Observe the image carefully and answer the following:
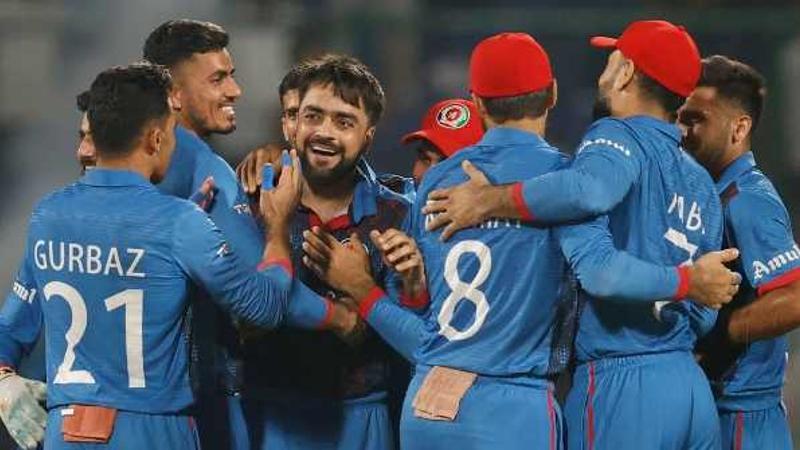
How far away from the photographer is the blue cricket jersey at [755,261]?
5.27 metres

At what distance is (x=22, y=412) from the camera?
16.8 feet

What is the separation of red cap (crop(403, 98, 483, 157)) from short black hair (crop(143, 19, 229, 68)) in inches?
31.0

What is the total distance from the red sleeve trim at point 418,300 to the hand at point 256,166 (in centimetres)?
61

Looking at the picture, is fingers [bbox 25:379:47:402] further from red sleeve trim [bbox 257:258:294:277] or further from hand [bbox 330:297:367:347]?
hand [bbox 330:297:367:347]

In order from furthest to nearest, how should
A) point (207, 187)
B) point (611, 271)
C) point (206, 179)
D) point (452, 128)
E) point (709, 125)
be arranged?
point (452, 128)
point (709, 125)
point (206, 179)
point (207, 187)
point (611, 271)

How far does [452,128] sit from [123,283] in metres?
1.49

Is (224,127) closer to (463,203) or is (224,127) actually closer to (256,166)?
(256,166)

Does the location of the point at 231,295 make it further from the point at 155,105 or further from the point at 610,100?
the point at 610,100

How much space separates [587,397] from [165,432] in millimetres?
1268

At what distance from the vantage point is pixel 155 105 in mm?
4777

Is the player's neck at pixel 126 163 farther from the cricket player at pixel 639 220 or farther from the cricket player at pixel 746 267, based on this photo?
the cricket player at pixel 746 267

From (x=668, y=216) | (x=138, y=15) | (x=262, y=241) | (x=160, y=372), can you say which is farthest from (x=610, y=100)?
(x=138, y=15)

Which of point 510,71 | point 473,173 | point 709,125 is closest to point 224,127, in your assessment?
point 473,173

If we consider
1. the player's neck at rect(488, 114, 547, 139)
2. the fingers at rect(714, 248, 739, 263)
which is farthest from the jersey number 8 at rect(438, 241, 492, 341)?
the fingers at rect(714, 248, 739, 263)
